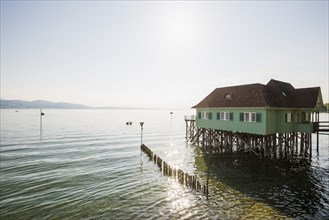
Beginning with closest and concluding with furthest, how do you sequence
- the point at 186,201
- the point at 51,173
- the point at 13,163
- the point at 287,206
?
the point at 287,206
the point at 186,201
the point at 51,173
the point at 13,163

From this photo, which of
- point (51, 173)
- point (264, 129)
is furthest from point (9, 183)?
point (264, 129)

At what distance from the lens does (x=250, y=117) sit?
28.0 meters

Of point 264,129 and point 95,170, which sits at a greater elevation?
point 264,129

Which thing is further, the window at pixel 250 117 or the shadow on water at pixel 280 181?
the window at pixel 250 117

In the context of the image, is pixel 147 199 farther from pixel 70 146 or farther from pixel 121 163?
pixel 70 146

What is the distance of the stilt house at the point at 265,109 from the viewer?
88.9 ft

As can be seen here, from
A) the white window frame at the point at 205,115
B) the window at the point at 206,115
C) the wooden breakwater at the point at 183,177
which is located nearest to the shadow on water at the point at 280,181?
the wooden breakwater at the point at 183,177

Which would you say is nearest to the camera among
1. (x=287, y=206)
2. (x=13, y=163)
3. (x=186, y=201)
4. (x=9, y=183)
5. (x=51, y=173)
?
(x=287, y=206)

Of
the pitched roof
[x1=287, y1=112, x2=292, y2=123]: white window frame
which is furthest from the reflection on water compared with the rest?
the pitched roof

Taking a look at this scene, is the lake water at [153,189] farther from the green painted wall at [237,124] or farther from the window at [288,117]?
the window at [288,117]

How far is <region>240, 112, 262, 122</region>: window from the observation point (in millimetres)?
27062

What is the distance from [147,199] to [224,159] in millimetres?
15560

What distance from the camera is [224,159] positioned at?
99.2ft

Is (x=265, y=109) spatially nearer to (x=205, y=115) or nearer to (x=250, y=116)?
(x=250, y=116)
